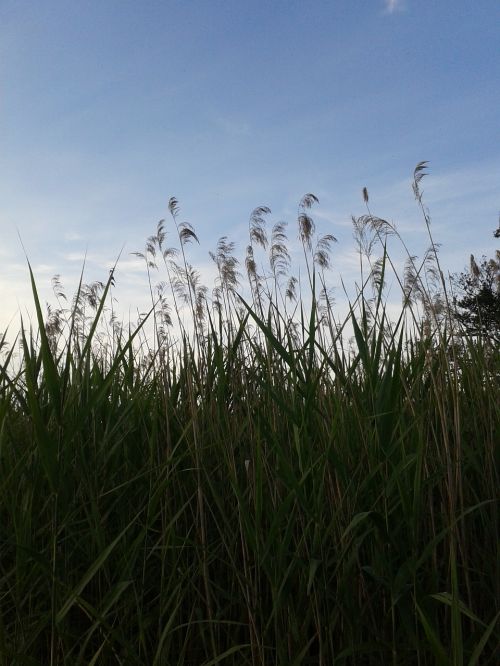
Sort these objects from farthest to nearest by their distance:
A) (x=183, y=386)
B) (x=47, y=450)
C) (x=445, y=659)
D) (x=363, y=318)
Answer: (x=183, y=386)
(x=363, y=318)
(x=47, y=450)
(x=445, y=659)

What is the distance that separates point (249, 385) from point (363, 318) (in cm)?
53

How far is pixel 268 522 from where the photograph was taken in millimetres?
2139

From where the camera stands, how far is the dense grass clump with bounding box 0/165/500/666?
187 centimetres

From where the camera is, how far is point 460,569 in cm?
215

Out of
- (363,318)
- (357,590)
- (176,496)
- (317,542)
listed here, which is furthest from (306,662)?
(363,318)

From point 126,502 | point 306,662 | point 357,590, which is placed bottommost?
point 306,662

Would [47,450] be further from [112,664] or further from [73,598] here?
[112,664]

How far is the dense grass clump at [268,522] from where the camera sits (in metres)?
1.87

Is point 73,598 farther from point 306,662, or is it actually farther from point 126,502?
point 306,662

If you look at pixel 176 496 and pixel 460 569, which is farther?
pixel 176 496

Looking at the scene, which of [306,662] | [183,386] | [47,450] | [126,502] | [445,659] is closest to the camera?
[445,659]

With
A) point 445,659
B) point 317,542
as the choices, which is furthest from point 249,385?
point 445,659

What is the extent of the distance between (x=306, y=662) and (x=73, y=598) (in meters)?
0.76

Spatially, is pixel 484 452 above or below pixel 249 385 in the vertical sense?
below
